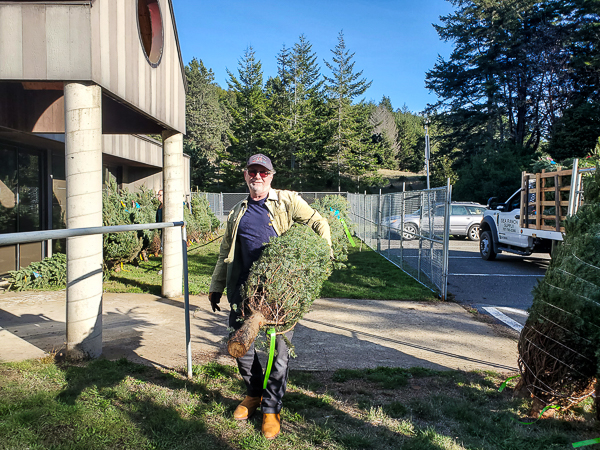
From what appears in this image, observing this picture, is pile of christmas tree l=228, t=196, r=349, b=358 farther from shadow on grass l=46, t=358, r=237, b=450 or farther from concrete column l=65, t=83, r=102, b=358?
concrete column l=65, t=83, r=102, b=358

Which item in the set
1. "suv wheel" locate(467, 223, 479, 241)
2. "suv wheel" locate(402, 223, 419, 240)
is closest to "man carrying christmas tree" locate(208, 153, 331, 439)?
"suv wheel" locate(402, 223, 419, 240)

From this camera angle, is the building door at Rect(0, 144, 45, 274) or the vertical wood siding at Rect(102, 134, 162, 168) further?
the vertical wood siding at Rect(102, 134, 162, 168)

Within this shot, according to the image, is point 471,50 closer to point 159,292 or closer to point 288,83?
point 288,83

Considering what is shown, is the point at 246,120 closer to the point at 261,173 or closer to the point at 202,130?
the point at 202,130

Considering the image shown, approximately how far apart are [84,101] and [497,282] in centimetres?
869

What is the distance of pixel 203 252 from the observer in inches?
517

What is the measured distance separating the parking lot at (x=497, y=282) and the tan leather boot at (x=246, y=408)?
374 cm

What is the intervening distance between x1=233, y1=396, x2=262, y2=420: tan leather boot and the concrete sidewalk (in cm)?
105

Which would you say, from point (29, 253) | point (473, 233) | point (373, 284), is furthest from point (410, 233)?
point (473, 233)

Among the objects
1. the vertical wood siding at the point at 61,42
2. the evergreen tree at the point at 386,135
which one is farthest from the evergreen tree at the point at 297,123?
the vertical wood siding at the point at 61,42

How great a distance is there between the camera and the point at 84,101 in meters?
4.43

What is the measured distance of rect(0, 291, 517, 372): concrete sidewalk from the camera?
4594mm

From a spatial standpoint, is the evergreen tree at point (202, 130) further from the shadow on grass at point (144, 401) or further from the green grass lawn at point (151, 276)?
the shadow on grass at point (144, 401)

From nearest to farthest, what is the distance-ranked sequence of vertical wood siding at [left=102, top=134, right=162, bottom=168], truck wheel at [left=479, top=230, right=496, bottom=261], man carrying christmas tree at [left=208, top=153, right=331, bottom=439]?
man carrying christmas tree at [left=208, top=153, right=331, bottom=439]
vertical wood siding at [left=102, top=134, right=162, bottom=168]
truck wheel at [left=479, top=230, right=496, bottom=261]
